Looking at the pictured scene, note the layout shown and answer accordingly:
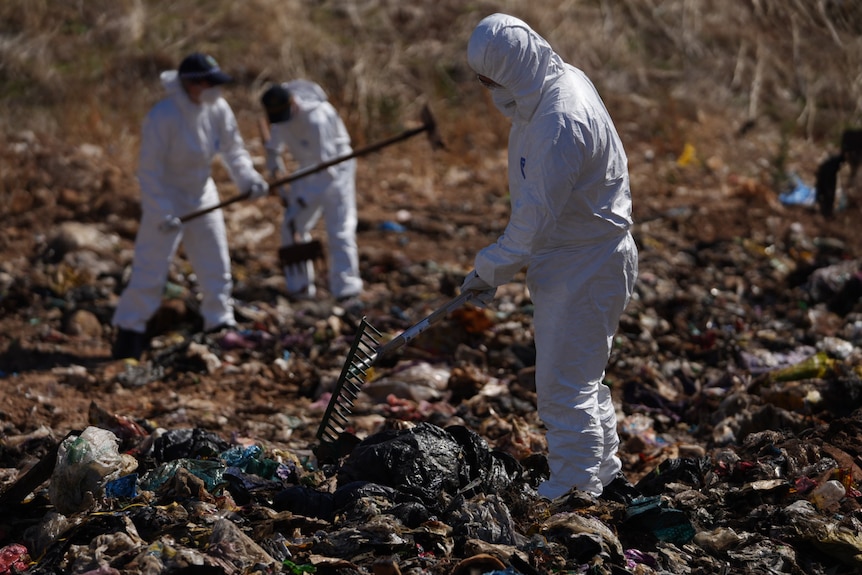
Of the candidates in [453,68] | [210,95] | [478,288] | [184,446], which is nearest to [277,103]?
[210,95]

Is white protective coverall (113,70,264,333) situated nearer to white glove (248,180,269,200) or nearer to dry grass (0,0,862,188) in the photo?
white glove (248,180,269,200)

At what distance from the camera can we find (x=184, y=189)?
22.4ft

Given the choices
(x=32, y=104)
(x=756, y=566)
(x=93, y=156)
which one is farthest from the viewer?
(x=32, y=104)

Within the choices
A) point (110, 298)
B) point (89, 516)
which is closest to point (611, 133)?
point (89, 516)

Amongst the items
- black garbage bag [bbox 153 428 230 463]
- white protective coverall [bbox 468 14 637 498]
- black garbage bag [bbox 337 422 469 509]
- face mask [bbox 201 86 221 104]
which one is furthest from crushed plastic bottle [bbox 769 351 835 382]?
face mask [bbox 201 86 221 104]

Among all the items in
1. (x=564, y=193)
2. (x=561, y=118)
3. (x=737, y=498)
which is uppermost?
(x=561, y=118)

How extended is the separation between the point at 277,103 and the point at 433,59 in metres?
6.77

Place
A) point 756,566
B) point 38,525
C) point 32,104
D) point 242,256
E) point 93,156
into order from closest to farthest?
point 756,566 → point 38,525 → point 242,256 → point 93,156 → point 32,104

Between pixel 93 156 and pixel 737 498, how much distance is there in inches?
307

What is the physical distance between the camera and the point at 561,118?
376 centimetres

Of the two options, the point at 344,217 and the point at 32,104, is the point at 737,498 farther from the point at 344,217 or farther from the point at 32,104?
the point at 32,104

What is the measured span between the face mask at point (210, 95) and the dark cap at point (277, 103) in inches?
35.8

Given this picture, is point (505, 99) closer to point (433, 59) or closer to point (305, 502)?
point (305, 502)

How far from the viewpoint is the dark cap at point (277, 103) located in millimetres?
7562
